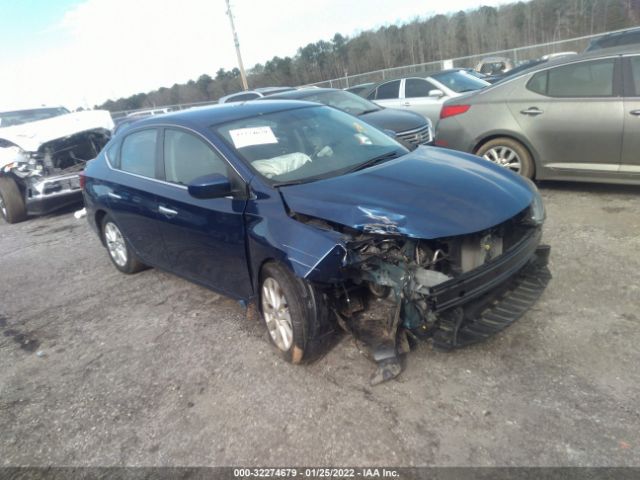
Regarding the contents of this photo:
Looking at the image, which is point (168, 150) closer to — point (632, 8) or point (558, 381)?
point (558, 381)

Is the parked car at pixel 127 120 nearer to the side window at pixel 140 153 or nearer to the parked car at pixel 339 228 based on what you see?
the side window at pixel 140 153

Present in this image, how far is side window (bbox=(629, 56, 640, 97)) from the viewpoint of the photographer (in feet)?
16.4

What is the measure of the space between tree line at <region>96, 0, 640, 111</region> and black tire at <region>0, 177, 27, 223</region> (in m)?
34.8

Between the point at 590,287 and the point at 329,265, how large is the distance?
220 cm

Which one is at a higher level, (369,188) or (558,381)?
(369,188)

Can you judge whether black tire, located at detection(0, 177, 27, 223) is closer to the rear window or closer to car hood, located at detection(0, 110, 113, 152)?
car hood, located at detection(0, 110, 113, 152)

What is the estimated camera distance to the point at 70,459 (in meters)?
2.71

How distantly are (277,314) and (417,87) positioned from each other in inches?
319

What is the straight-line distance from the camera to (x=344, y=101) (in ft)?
28.4

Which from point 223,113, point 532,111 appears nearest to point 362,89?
point 532,111

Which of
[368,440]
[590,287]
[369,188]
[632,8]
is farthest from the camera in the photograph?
[632,8]

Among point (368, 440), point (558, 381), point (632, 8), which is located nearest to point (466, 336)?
point (558, 381)

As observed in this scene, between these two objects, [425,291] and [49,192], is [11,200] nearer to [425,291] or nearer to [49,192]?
[49,192]

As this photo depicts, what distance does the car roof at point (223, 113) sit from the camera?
149 inches
